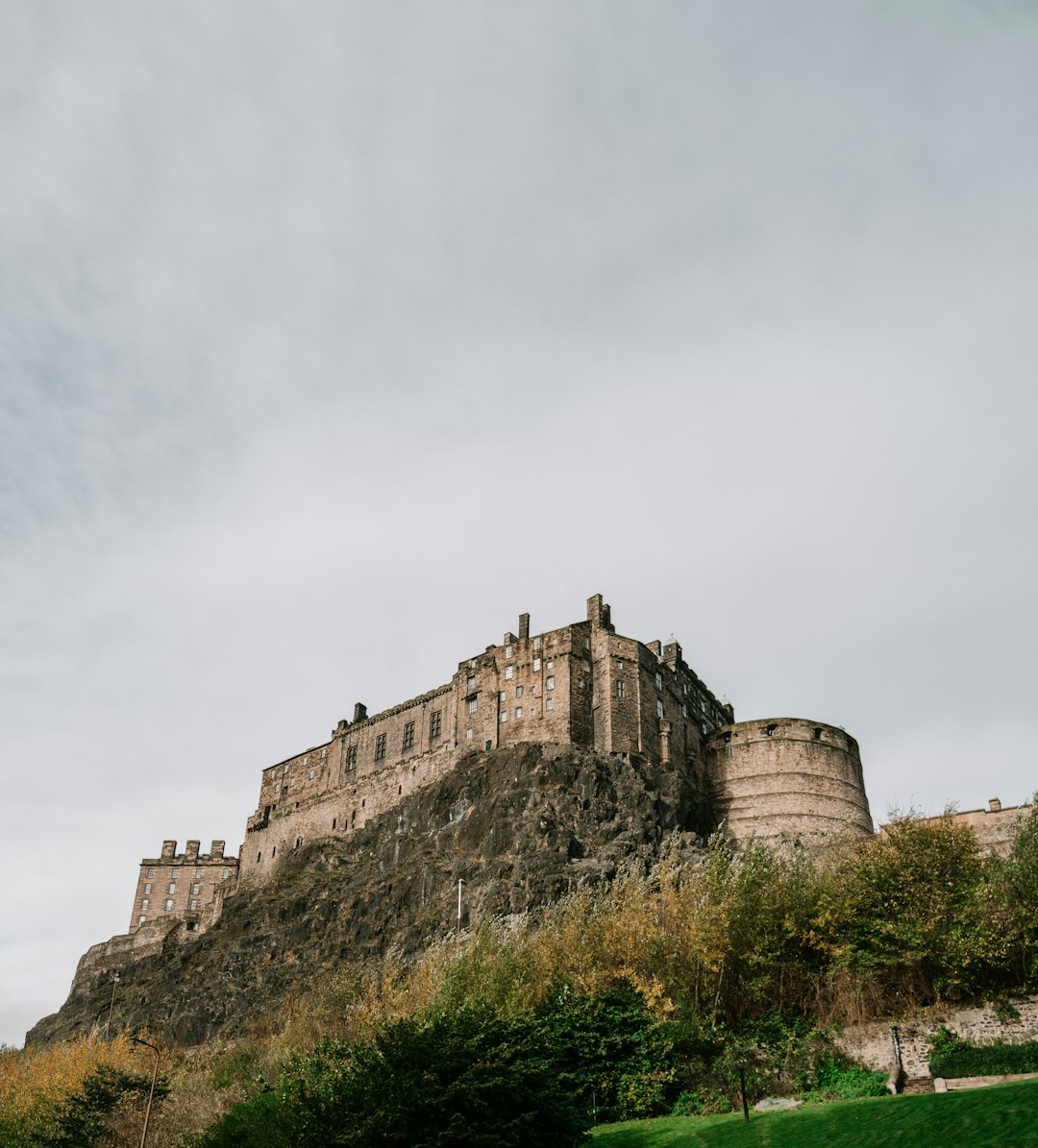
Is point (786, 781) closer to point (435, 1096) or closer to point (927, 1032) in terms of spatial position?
point (927, 1032)

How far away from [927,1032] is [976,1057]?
2114 mm

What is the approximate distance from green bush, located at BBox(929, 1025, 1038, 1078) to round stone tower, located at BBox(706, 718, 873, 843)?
31282mm

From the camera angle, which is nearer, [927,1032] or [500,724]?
[927,1032]

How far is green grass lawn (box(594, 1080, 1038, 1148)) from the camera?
18688 millimetres

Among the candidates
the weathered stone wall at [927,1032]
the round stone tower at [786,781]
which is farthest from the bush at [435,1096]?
the round stone tower at [786,781]

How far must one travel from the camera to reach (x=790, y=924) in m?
32.1

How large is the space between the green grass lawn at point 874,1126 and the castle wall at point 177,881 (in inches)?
2975

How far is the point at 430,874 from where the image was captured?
177ft

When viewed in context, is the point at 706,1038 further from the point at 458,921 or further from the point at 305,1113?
the point at 458,921

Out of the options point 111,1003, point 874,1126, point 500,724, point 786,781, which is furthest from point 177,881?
point 874,1126

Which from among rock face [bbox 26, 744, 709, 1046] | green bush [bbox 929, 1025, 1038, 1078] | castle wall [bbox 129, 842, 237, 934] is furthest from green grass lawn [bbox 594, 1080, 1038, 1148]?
castle wall [bbox 129, 842, 237, 934]

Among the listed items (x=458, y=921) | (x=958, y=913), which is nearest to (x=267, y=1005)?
(x=458, y=921)

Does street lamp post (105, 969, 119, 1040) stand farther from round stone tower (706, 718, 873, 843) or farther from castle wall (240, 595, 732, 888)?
round stone tower (706, 718, 873, 843)

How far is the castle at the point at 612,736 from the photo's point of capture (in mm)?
59812
